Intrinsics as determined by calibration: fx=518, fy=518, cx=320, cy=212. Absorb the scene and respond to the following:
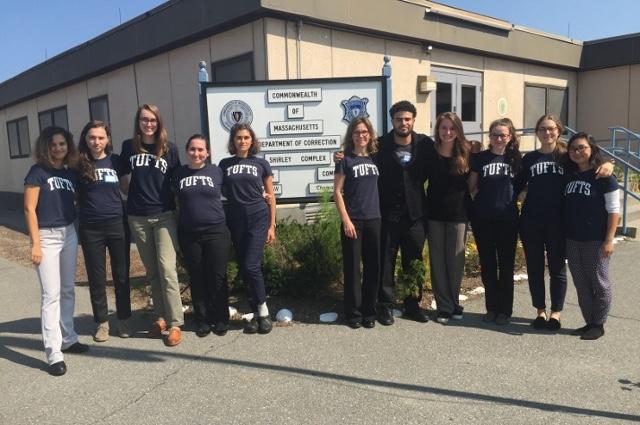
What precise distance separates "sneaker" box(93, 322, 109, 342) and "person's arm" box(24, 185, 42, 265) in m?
0.94

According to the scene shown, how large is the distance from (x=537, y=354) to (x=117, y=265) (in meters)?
3.48

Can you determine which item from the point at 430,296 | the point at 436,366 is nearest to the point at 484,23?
the point at 430,296

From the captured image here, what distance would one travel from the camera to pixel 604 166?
160 inches

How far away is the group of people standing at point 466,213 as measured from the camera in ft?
13.8

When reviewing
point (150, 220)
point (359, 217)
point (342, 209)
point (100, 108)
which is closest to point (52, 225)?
point (150, 220)

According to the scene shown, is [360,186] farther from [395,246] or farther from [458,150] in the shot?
[458,150]

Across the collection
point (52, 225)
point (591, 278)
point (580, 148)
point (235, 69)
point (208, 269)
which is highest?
point (235, 69)

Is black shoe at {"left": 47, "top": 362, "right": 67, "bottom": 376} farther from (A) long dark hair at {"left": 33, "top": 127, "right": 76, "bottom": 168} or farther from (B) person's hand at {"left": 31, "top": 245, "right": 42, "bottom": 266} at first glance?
(A) long dark hair at {"left": 33, "top": 127, "right": 76, "bottom": 168}

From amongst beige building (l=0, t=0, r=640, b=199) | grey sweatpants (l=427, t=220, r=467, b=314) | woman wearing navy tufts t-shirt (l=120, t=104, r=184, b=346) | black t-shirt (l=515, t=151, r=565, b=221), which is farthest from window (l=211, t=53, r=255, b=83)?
black t-shirt (l=515, t=151, r=565, b=221)

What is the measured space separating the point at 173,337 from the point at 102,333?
0.70 metres

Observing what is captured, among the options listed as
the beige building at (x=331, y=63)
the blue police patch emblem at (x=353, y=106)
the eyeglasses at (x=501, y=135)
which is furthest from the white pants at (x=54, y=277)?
the beige building at (x=331, y=63)

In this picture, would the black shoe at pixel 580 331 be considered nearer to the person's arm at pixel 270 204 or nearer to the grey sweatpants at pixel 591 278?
the grey sweatpants at pixel 591 278

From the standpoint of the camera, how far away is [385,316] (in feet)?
15.3

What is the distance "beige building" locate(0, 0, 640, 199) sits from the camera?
7793 mm
